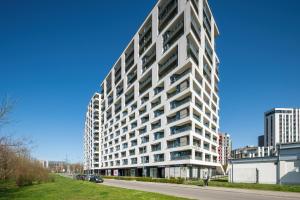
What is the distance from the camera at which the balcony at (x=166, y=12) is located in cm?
6194

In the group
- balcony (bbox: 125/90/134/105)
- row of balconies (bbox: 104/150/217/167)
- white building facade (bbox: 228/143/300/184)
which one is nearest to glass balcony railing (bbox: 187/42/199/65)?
row of balconies (bbox: 104/150/217/167)

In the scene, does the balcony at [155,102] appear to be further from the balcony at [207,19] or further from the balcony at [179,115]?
the balcony at [207,19]

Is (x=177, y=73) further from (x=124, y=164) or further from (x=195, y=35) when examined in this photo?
(x=124, y=164)

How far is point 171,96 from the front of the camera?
60.3 m

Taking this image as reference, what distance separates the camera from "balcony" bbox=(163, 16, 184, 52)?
58438 millimetres

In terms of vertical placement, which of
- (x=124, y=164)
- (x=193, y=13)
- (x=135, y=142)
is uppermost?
(x=193, y=13)

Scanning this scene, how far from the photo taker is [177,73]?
193 ft

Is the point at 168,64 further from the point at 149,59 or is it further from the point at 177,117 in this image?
the point at 177,117

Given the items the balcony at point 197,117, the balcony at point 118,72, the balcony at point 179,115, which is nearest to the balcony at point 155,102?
the balcony at point 179,115

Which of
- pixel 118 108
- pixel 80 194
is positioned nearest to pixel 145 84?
pixel 118 108

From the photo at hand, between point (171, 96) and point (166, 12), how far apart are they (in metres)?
19.9

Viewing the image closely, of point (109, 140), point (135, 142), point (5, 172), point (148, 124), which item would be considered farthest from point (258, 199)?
point (109, 140)

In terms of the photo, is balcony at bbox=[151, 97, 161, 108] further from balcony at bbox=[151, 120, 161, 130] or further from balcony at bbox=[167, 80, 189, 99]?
balcony at bbox=[167, 80, 189, 99]

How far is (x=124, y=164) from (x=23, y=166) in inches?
2019
